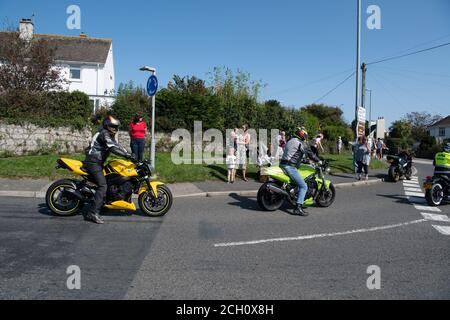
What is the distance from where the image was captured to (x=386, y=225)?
26.0 feet

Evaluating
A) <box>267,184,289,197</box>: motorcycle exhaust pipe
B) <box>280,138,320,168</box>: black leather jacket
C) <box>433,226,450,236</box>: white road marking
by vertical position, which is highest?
<box>280,138,320,168</box>: black leather jacket

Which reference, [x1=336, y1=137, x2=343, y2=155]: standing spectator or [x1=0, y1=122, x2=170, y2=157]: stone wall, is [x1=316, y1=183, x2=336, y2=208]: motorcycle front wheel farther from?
[x1=336, y1=137, x2=343, y2=155]: standing spectator

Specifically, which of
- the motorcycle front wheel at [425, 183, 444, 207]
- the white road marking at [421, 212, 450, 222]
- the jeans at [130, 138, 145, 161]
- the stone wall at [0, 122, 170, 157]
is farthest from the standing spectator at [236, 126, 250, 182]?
the stone wall at [0, 122, 170, 157]

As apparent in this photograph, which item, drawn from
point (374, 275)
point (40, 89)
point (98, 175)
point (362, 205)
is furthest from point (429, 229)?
point (40, 89)

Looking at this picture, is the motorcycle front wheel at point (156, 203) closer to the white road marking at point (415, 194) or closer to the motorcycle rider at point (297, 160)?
the motorcycle rider at point (297, 160)

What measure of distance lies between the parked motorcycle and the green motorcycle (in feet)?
10.3

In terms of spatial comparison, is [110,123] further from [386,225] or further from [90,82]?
[90,82]

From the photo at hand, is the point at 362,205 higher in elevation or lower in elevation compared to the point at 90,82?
lower

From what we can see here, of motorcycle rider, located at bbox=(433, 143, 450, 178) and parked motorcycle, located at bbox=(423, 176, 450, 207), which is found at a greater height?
motorcycle rider, located at bbox=(433, 143, 450, 178)

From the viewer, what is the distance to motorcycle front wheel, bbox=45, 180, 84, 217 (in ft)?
25.2

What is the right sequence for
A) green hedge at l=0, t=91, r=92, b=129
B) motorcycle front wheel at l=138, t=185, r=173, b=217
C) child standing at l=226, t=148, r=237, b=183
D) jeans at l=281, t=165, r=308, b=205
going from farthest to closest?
green hedge at l=0, t=91, r=92, b=129 < child standing at l=226, t=148, r=237, b=183 < jeans at l=281, t=165, r=308, b=205 < motorcycle front wheel at l=138, t=185, r=173, b=217

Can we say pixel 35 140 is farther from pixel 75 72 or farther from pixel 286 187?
pixel 75 72
